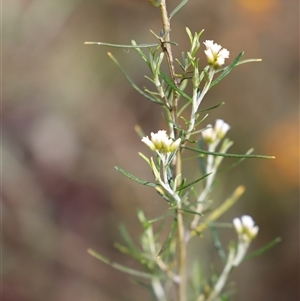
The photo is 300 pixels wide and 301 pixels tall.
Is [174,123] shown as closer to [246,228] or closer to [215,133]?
[215,133]

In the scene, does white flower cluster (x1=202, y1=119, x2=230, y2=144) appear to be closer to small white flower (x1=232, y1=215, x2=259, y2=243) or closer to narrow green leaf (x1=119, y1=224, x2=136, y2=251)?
small white flower (x1=232, y1=215, x2=259, y2=243)

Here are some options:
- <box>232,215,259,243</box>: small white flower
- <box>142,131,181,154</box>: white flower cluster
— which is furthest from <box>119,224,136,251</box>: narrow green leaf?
<box>142,131,181,154</box>: white flower cluster

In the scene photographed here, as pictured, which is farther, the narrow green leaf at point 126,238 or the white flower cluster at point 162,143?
the narrow green leaf at point 126,238

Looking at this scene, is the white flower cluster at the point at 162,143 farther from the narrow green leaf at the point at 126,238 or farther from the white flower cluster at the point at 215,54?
the narrow green leaf at the point at 126,238

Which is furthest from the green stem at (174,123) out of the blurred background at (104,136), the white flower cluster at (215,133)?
the blurred background at (104,136)

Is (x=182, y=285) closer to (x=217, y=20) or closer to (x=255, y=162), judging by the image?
(x=255, y=162)

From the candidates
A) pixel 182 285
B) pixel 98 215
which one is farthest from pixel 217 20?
pixel 182 285
